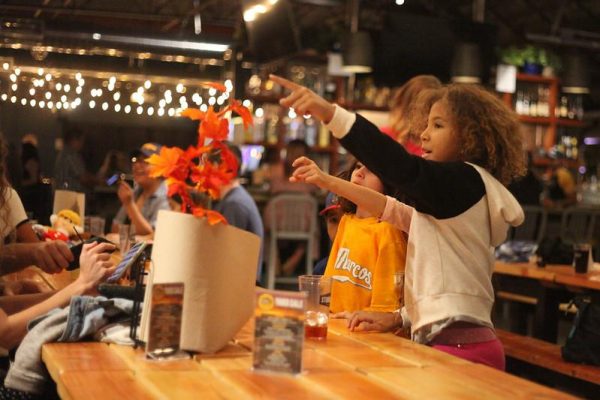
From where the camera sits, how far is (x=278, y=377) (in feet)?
6.46

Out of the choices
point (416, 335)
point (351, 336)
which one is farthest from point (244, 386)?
point (416, 335)

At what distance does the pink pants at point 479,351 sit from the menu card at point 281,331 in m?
0.84

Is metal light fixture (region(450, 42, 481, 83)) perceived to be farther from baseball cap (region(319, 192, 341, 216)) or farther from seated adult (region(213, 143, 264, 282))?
baseball cap (region(319, 192, 341, 216))

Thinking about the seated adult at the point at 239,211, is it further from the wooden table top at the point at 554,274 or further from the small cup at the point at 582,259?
the small cup at the point at 582,259

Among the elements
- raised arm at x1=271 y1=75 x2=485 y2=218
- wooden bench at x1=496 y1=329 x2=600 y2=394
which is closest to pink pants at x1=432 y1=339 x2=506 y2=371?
raised arm at x1=271 y1=75 x2=485 y2=218

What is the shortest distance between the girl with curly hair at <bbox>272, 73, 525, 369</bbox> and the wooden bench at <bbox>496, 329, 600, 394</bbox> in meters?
1.73

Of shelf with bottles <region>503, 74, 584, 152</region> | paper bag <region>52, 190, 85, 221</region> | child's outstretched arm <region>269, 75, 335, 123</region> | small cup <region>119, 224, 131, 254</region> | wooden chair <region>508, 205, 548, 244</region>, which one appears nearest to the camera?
child's outstretched arm <region>269, 75, 335, 123</region>

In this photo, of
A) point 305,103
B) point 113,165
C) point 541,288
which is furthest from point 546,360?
point 113,165

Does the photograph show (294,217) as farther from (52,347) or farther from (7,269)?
(52,347)

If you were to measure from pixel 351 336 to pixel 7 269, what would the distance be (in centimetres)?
168

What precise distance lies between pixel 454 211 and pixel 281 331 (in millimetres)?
846

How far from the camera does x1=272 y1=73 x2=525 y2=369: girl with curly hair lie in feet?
8.43

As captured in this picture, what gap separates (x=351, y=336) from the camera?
2.57 m

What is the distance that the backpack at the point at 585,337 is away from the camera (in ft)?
14.6
